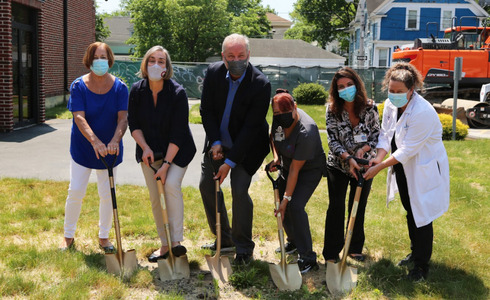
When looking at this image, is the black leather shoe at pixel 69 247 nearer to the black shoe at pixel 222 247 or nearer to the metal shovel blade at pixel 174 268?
the metal shovel blade at pixel 174 268

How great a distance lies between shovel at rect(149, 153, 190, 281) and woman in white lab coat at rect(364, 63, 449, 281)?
1717 mm

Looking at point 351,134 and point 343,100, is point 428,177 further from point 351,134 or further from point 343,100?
point 343,100

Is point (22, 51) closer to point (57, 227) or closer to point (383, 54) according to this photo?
point (57, 227)

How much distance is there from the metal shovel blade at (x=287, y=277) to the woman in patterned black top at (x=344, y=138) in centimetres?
66

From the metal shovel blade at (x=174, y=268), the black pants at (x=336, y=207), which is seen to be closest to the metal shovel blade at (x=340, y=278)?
the black pants at (x=336, y=207)

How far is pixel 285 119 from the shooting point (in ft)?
15.1

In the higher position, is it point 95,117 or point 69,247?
point 95,117

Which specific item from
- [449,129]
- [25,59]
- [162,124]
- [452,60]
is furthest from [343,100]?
[452,60]

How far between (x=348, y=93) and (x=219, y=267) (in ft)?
6.01

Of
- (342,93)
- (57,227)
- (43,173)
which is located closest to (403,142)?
(342,93)

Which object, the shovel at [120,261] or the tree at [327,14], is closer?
the shovel at [120,261]

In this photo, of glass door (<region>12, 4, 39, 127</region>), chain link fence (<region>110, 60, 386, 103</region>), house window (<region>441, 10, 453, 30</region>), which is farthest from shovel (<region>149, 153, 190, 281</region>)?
house window (<region>441, 10, 453, 30</region>)

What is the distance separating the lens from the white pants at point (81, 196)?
5.12 meters

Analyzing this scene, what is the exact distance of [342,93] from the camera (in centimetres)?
473
